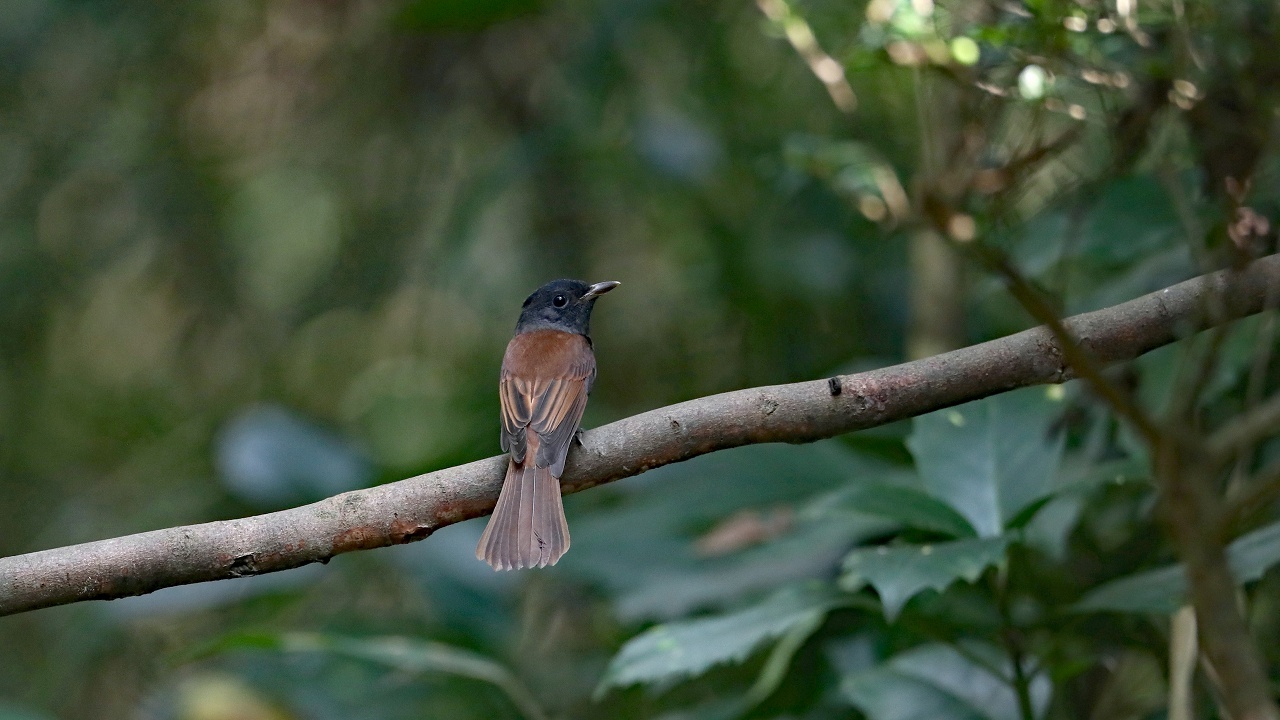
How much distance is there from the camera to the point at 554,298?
4242 millimetres

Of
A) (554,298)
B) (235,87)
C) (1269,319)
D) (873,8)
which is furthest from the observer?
(235,87)

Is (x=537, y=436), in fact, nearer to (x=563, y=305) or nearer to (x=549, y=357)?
(x=549, y=357)

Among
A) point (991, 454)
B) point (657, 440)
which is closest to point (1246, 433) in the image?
point (657, 440)

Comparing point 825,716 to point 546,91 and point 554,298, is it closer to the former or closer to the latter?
point 554,298

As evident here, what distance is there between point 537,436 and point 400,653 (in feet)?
2.55

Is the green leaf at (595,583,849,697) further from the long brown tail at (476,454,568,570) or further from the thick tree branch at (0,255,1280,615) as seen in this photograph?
the thick tree branch at (0,255,1280,615)

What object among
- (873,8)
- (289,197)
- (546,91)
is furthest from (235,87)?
(873,8)

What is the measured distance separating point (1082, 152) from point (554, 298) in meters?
1.91

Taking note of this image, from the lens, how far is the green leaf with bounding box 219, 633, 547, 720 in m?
3.23

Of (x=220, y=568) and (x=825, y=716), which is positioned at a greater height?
(x=220, y=568)

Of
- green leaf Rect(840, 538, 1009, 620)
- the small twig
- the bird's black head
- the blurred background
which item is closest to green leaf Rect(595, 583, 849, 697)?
the blurred background

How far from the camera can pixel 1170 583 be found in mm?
2596

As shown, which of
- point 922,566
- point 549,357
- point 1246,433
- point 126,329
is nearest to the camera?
point 1246,433

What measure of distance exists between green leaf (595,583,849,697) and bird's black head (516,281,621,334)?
4.74 ft
